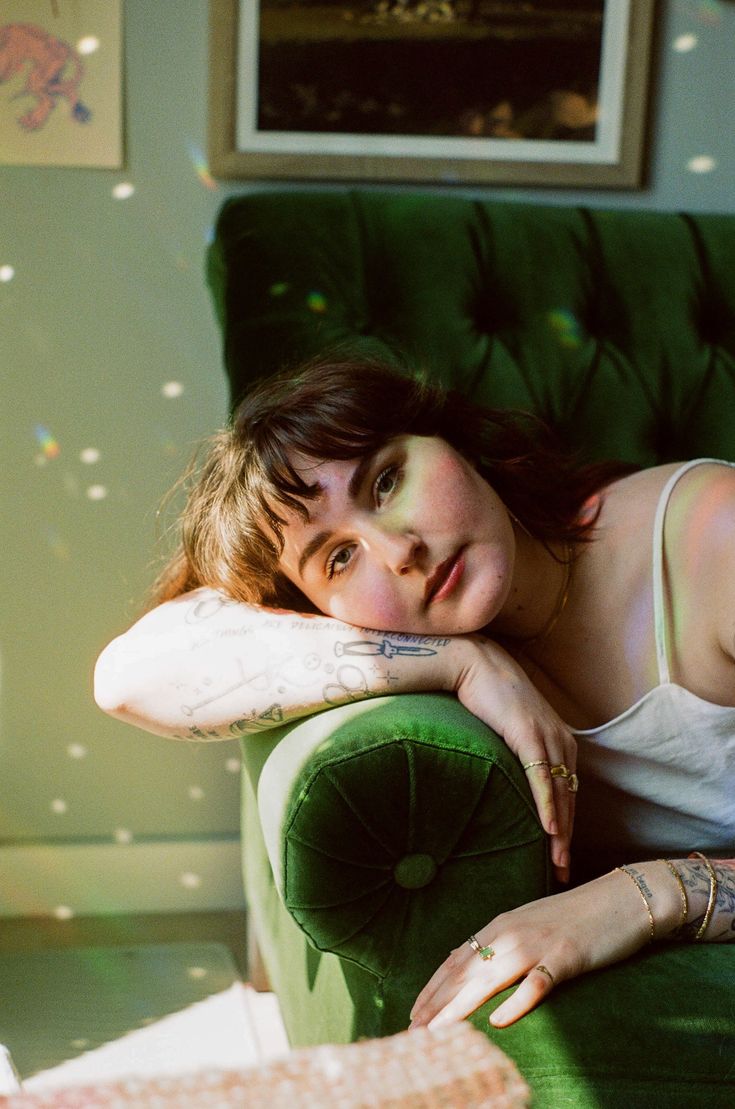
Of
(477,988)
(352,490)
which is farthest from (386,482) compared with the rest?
(477,988)

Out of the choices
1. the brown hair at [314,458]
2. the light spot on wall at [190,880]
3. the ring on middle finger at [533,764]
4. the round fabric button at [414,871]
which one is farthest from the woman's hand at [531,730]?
the light spot on wall at [190,880]

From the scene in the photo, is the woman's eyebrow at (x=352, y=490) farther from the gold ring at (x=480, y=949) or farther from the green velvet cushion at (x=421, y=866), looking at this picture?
the gold ring at (x=480, y=949)

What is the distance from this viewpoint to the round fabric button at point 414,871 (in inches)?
34.9

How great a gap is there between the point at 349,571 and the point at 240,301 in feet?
1.76

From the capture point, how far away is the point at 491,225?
154cm

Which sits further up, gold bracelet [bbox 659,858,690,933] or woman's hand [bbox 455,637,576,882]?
woman's hand [bbox 455,637,576,882]

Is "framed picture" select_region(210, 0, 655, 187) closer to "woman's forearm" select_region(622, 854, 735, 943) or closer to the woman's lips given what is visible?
the woman's lips

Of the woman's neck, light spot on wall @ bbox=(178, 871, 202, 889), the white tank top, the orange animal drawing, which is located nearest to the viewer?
the white tank top

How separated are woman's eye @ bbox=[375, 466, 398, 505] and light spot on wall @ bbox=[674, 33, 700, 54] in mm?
1097

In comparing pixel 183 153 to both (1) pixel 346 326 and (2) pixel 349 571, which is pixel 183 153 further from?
(2) pixel 349 571

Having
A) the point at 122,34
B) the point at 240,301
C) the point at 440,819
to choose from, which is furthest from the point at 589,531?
the point at 122,34

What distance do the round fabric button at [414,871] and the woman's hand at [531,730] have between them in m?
0.11

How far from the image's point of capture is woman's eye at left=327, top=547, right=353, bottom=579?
42.6 inches

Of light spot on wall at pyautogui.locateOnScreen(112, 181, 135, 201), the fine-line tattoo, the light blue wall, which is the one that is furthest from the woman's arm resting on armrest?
light spot on wall at pyautogui.locateOnScreen(112, 181, 135, 201)
